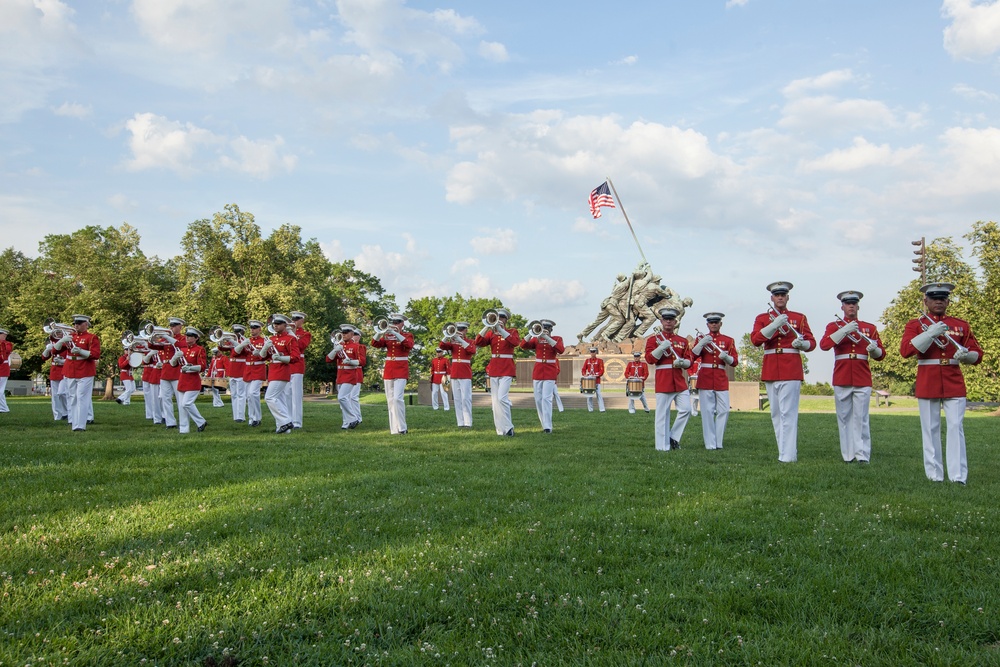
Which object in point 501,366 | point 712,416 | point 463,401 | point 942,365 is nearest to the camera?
point 942,365

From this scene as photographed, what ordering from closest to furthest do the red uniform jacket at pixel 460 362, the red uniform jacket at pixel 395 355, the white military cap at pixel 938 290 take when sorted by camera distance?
the white military cap at pixel 938 290 < the red uniform jacket at pixel 395 355 < the red uniform jacket at pixel 460 362

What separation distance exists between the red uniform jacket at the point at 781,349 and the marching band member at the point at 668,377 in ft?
5.18

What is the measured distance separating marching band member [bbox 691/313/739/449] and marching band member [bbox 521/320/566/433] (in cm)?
345

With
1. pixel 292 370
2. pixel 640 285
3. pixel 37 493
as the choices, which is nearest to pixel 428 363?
pixel 640 285

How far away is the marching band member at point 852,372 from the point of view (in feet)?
36.0

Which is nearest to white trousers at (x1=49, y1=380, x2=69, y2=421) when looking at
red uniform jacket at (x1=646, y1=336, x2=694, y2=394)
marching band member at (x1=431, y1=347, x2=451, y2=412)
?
marching band member at (x1=431, y1=347, x2=451, y2=412)

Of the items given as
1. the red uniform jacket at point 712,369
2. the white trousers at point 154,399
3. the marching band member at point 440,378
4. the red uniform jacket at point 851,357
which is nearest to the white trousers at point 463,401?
the red uniform jacket at point 712,369

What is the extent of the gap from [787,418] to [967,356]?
8.89 feet

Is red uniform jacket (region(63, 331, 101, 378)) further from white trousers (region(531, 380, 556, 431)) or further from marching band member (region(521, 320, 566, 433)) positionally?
white trousers (region(531, 380, 556, 431))

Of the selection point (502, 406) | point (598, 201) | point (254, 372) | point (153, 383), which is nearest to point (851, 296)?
point (502, 406)

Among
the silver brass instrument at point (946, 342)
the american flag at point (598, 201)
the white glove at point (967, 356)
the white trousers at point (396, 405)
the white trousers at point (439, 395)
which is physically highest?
the american flag at point (598, 201)

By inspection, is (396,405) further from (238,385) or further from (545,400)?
(238,385)

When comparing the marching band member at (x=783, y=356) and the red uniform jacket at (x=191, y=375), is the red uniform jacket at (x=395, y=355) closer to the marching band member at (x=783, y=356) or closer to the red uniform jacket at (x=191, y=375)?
the red uniform jacket at (x=191, y=375)

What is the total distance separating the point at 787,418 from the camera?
11062 mm
